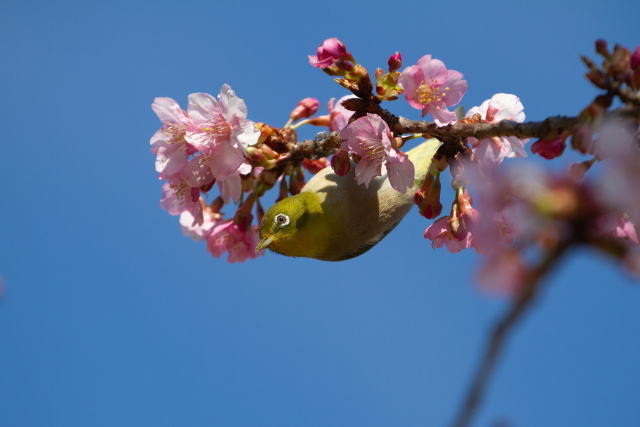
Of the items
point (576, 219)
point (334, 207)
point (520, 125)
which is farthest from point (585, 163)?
point (334, 207)

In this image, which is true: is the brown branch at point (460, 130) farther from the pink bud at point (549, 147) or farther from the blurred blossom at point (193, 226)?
the blurred blossom at point (193, 226)

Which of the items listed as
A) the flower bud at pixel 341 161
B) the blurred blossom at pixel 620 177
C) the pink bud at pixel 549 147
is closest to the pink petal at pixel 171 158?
the flower bud at pixel 341 161

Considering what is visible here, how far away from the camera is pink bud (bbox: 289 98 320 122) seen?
4402 millimetres

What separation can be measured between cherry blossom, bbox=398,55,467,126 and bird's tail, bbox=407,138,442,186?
148cm

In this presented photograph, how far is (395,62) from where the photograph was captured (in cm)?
320

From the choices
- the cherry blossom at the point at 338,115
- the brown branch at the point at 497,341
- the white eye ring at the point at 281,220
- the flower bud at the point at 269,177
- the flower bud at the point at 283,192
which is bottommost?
the brown branch at the point at 497,341

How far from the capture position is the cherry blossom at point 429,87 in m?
3.16

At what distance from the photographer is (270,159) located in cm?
399

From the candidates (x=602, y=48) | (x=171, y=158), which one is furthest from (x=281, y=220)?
(x=602, y=48)

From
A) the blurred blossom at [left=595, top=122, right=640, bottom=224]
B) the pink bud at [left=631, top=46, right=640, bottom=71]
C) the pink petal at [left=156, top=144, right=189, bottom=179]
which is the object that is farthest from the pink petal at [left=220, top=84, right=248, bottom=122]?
the blurred blossom at [left=595, top=122, right=640, bottom=224]

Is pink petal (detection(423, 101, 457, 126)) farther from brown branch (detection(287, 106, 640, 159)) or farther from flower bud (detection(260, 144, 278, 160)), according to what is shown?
flower bud (detection(260, 144, 278, 160))

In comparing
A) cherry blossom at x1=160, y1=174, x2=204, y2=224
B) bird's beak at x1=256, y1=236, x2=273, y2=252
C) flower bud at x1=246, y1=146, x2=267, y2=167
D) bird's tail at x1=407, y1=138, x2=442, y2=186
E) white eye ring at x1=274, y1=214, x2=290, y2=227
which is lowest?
cherry blossom at x1=160, y1=174, x2=204, y2=224

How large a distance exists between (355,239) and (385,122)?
5.19 feet

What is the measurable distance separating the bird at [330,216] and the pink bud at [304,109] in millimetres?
474
